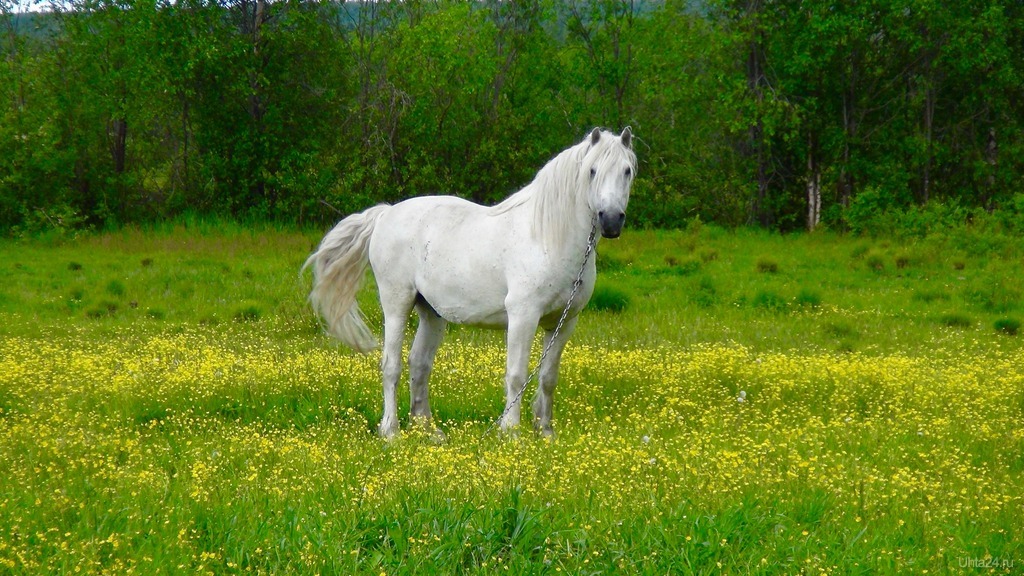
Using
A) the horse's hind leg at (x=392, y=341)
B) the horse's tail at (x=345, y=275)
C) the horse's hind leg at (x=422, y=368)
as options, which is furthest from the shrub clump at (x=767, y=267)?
the horse's hind leg at (x=392, y=341)

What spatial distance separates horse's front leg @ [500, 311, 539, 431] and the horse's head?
984 mm

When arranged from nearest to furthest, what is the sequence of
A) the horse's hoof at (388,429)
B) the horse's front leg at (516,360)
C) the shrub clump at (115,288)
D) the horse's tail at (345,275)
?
the horse's front leg at (516,360) < the horse's hoof at (388,429) < the horse's tail at (345,275) < the shrub clump at (115,288)

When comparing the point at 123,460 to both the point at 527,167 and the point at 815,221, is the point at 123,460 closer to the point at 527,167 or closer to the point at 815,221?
the point at 527,167

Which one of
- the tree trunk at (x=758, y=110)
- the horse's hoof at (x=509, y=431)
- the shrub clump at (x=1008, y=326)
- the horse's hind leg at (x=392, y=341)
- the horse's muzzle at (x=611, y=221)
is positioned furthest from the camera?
the tree trunk at (x=758, y=110)

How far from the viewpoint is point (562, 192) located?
7508 millimetres

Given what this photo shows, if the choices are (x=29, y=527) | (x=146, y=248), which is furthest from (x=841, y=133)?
(x=29, y=527)

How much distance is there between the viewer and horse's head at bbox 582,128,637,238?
6.98 m

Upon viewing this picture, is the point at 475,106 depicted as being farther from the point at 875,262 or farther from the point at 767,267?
the point at 875,262

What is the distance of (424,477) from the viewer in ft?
19.8

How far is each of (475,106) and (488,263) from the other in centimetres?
1978

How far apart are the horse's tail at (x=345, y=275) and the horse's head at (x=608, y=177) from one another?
2.55 m

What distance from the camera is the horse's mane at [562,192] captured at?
24.2 feet

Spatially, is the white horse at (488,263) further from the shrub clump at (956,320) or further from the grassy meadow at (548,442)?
the shrub clump at (956,320)

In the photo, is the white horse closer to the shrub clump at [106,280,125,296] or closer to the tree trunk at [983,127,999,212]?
the shrub clump at [106,280,125,296]
